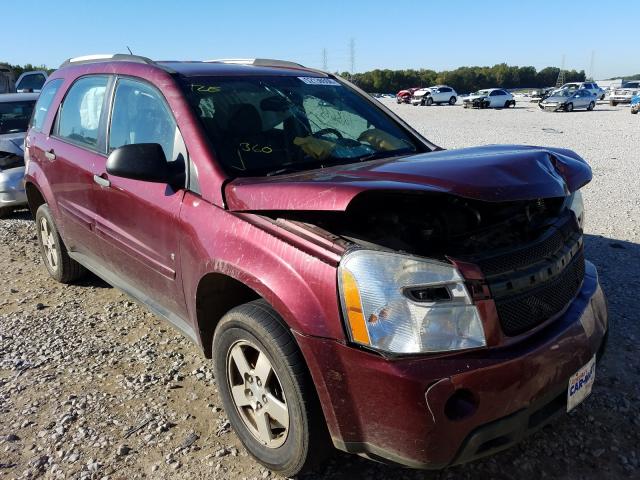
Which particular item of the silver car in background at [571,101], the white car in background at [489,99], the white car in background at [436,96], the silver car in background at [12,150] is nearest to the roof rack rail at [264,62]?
the silver car in background at [12,150]

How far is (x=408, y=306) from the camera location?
1921 mm

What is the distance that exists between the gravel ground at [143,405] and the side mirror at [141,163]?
52.5 inches

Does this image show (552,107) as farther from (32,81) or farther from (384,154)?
(384,154)

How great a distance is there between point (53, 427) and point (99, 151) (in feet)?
5.71

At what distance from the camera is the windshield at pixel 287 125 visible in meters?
2.91

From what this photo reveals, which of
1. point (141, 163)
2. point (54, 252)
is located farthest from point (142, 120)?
point (54, 252)

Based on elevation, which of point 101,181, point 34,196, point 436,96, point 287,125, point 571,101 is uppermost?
point 287,125

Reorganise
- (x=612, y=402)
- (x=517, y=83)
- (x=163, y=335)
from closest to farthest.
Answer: (x=612, y=402) < (x=163, y=335) < (x=517, y=83)

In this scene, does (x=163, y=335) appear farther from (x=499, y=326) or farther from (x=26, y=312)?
(x=499, y=326)

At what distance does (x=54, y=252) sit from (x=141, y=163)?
9.15 ft

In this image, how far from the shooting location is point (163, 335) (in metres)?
4.05

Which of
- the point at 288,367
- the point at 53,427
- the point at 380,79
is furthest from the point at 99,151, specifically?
the point at 380,79

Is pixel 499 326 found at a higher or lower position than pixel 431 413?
higher

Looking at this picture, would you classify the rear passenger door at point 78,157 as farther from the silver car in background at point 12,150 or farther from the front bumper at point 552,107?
the front bumper at point 552,107
